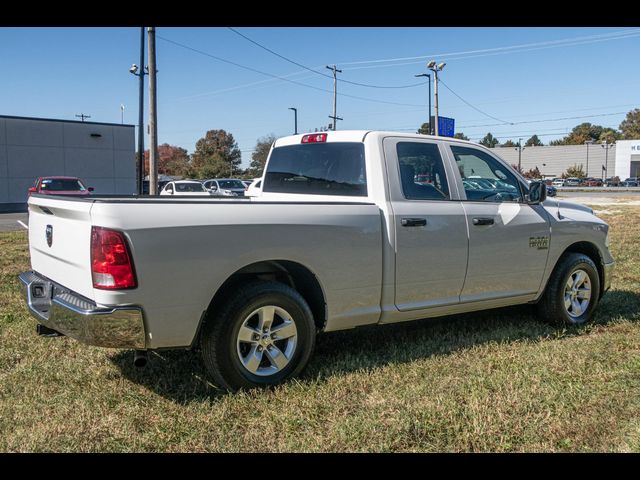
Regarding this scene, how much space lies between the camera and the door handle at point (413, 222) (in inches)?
186

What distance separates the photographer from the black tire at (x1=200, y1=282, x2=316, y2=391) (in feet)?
13.0

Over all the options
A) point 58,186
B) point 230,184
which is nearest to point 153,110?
point 58,186

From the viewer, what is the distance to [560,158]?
115188 millimetres

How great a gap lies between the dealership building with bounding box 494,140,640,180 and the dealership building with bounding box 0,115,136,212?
83793 mm

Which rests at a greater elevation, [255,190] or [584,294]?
[255,190]

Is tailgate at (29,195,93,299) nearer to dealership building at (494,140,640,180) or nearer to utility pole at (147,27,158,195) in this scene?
utility pole at (147,27,158,195)

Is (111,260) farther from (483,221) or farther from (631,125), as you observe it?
(631,125)

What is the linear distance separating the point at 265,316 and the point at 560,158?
12147 cm

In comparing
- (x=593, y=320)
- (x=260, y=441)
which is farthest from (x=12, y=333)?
(x=593, y=320)

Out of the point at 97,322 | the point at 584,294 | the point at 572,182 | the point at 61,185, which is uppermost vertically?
the point at 572,182

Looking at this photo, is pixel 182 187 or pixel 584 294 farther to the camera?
pixel 182 187

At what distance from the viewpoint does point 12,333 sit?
554 centimetres
